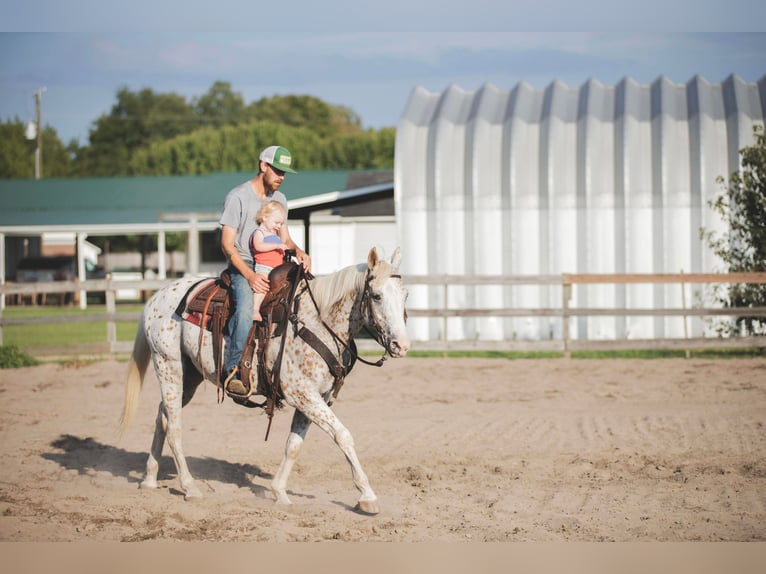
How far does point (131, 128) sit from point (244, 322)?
7121 cm

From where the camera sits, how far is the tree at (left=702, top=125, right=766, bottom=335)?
15.8 meters

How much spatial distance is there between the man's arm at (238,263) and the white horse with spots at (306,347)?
29 centimetres

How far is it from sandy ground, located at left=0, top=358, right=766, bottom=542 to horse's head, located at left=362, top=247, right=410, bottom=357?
3.89 ft

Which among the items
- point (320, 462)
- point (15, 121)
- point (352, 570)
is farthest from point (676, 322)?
point (15, 121)

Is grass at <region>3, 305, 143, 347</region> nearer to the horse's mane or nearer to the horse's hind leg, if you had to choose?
the horse's hind leg

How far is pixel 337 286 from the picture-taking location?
19.9 feet

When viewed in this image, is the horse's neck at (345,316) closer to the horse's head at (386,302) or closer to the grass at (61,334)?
the horse's head at (386,302)

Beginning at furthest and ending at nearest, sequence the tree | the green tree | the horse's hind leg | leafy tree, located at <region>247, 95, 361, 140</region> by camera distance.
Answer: leafy tree, located at <region>247, 95, 361, 140</region>, the green tree, the tree, the horse's hind leg

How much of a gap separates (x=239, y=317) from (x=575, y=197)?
12534mm

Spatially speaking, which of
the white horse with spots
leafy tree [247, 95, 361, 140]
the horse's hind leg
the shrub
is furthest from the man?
leafy tree [247, 95, 361, 140]

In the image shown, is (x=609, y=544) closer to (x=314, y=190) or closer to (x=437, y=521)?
(x=437, y=521)

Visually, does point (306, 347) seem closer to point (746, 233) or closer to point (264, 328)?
point (264, 328)

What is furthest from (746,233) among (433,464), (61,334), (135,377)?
(61,334)

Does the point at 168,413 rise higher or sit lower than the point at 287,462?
higher
